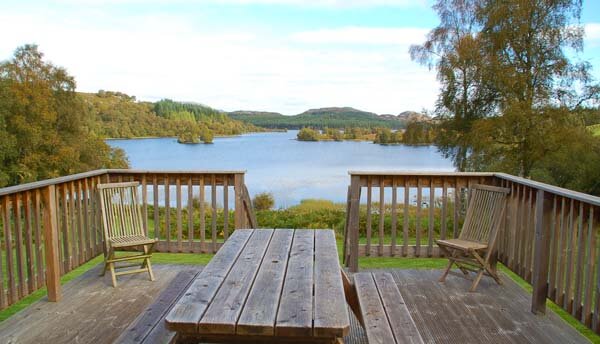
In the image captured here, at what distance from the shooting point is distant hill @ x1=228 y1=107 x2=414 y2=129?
56.1ft

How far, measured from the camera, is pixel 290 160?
26.0 m

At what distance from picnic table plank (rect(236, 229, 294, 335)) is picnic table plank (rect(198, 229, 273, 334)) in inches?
1.2

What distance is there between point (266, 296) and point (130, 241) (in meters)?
2.68

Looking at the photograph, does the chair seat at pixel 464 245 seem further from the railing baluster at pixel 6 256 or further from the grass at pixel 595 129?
the grass at pixel 595 129

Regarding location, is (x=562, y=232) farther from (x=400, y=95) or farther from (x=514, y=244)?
(x=400, y=95)

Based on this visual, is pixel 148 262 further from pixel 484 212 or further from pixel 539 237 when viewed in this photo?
pixel 539 237

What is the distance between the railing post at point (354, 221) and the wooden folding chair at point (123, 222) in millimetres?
1958

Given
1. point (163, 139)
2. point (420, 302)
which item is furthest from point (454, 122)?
point (420, 302)

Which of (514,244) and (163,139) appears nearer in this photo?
(514,244)

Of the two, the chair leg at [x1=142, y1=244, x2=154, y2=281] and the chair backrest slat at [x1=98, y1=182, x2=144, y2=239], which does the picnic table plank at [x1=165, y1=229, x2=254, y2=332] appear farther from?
the chair backrest slat at [x1=98, y1=182, x2=144, y2=239]

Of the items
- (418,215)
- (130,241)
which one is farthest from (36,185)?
(418,215)

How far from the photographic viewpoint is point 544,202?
3.46 meters

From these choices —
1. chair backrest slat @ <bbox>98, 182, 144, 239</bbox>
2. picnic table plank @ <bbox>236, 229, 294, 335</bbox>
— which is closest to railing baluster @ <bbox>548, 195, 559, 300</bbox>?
picnic table plank @ <bbox>236, 229, 294, 335</bbox>

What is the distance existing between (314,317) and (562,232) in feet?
8.08
